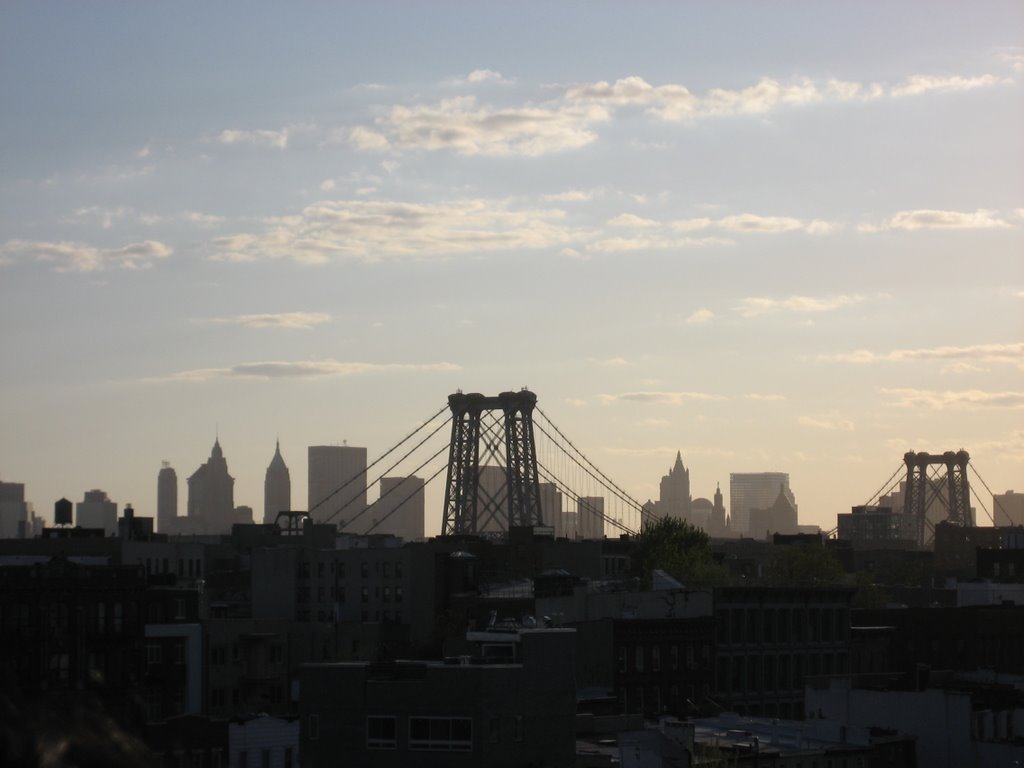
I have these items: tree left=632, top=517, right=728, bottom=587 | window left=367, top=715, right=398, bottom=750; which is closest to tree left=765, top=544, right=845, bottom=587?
tree left=632, top=517, right=728, bottom=587

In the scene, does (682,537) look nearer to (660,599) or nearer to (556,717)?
(660,599)

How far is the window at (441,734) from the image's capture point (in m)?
48.6

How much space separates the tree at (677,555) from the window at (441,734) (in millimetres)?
71144

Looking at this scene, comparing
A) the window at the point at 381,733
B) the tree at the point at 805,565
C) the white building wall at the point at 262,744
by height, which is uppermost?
the tree at the point at 805,565

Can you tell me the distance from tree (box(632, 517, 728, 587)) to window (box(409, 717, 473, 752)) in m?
71.1

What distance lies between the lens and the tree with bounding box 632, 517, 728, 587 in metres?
126

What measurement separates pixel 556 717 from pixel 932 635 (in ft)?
171

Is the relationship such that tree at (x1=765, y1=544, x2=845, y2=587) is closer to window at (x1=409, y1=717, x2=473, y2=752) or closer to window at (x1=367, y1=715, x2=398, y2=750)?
window at (x1=367, y1=715, x2=398, y2=750)

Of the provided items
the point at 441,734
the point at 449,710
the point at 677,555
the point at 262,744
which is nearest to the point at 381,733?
the point at 441,734

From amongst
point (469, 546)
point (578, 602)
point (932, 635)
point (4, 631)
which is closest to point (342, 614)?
point (469, 546)

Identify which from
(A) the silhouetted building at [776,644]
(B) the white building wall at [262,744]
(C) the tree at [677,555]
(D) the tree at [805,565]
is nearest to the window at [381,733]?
(B) the white building wall at [262,744]

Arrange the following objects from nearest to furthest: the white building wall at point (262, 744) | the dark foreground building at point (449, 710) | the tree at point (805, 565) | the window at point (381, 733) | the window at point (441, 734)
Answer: the window at point (441, 734)
the dark foreground building at point (449, 710)
the window at point (381, 733)
the white building wall at point (262, 744)
the tree at point (805, 565)

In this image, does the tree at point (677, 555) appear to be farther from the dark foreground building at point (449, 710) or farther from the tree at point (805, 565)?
the dark foreground building at point (449, 710)

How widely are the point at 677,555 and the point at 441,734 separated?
9267 centimetres
